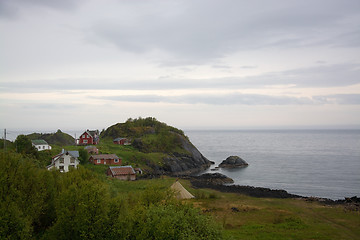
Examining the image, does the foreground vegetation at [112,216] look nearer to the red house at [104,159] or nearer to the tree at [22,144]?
the tree at [22,144]

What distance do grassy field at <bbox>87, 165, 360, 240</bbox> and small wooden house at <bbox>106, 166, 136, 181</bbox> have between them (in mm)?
11906

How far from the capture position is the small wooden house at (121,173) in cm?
6662

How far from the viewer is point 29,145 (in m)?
65.2

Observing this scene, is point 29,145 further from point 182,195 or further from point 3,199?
point 3,199

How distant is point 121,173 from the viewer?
220 ft

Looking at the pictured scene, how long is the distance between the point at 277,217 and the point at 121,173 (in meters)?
39.4

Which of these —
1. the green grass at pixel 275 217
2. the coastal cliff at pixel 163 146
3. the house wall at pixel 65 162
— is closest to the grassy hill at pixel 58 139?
the coastal cliff at pixel 163 146

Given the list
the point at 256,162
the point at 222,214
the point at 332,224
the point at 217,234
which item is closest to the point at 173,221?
the point at 217,234

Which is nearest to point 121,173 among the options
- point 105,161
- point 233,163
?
point 105,161

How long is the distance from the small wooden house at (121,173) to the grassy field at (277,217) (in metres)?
11.9

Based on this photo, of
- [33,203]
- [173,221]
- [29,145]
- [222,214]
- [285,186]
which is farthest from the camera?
[285,186]

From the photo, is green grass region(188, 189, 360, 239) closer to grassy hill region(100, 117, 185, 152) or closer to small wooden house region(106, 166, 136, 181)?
small wooden house region(106, 166, 136, 181)

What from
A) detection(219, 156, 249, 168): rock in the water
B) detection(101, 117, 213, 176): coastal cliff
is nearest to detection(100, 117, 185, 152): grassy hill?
detection(101, 117, 213, 176): coastal cliff

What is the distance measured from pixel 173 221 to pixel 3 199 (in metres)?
12.2
